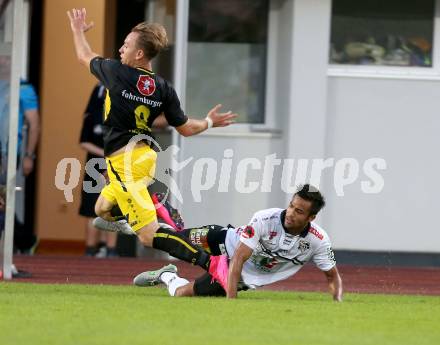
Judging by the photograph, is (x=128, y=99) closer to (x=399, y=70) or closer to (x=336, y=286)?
(x=336, y=286)

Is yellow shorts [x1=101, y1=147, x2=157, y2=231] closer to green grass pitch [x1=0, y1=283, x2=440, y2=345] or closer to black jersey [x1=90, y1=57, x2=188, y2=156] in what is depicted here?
black jersey [x1=90, y1=57, x2=188, y2=156]

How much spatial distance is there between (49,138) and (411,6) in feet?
16.4

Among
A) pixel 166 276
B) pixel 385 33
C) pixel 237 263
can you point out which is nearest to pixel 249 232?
pixel 237 263

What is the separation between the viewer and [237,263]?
37.1ft

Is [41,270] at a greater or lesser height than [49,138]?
lesser

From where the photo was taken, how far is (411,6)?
1714 centimetres

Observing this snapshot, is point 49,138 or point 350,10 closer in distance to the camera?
point 350,10

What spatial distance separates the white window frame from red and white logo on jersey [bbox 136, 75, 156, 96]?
5674 millimetres

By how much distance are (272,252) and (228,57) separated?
6.03m

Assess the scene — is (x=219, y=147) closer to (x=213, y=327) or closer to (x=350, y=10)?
(x=350, y=10)

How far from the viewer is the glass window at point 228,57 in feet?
56.4

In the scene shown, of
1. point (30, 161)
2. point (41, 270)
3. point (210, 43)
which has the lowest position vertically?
point (41, 270)

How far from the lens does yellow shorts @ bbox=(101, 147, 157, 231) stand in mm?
11547

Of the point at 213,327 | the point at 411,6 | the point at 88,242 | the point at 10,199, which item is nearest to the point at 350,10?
the point at 411,6
